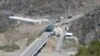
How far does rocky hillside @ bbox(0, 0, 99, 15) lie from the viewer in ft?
249

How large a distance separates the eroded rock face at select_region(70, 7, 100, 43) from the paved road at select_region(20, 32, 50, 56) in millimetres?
5570

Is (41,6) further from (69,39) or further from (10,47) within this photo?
(10,47)

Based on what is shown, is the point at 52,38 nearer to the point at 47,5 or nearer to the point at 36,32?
the point at 36,32

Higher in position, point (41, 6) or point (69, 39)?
point (41, 6)

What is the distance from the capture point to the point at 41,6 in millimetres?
76938

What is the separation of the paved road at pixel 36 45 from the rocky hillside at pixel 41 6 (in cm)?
1564

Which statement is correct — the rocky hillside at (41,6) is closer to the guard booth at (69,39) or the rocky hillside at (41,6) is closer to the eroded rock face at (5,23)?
the eroded rock face at (5,23)

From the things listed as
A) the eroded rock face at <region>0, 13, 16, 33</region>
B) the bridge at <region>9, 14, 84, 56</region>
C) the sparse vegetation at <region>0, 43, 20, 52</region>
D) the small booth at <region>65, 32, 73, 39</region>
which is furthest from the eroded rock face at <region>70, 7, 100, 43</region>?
the eroded rock face at <region>0, 13, 16, 33</region>

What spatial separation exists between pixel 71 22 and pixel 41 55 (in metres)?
18.4

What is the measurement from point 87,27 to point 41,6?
12374 mm

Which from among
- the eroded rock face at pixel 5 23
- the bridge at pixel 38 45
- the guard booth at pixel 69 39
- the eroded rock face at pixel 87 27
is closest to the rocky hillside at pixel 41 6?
the eroded rock face at pixel 5 23

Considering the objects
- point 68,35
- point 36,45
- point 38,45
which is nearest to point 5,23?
point 68,35

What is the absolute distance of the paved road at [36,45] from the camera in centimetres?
5134

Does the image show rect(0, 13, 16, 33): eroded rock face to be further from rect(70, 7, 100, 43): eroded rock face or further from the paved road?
the paved road
